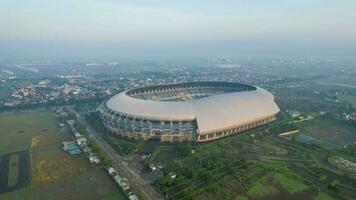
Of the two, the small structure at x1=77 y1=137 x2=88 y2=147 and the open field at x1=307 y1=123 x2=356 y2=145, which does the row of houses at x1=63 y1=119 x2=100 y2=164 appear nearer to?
the small structure at x1=77 y1=137 x2=88 y2=147

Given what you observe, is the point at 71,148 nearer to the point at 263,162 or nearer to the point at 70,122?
Result: the point at 70,122

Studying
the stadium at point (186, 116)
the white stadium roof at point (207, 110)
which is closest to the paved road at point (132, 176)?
the stadium at point (186, 116)

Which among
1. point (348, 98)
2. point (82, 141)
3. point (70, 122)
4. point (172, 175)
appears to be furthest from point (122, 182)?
point (348, 98)

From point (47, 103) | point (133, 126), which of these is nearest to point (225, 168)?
point (133, 126)

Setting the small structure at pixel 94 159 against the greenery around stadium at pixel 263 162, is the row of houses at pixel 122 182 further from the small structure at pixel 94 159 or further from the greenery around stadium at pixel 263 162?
the greenery around stadium at pixel 263 162

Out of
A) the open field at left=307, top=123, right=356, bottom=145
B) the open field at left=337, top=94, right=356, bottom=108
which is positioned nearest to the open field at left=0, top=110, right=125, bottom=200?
the open field at left=307, top=123, right=356, bottom=145

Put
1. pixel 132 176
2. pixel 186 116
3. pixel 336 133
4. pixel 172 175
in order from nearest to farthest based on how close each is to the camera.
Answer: pixel 172 175 < pixel 132 176 < pixel 186 116 < pixel 336 133
